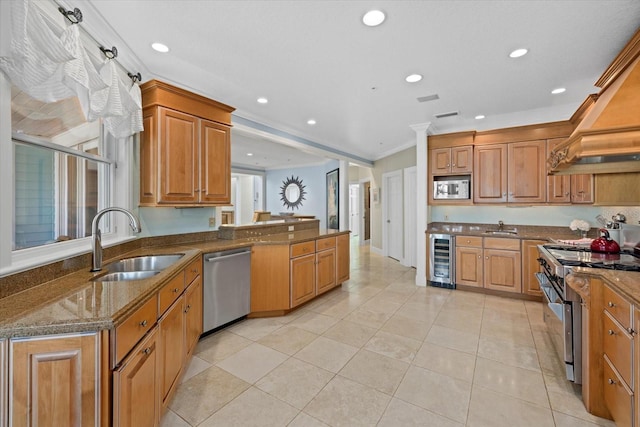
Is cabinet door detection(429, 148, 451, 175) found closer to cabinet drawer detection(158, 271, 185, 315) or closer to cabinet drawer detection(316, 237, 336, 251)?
cabinet drawer detection(316, 237, 336, 251)

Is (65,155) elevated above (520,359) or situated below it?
above

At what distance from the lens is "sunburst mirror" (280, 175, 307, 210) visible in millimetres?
8789

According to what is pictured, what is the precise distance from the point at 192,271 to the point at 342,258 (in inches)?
95.0

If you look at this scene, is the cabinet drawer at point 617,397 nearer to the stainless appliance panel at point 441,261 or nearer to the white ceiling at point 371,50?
the white ceiling at point 371,50

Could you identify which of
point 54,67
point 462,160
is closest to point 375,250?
point 462,160

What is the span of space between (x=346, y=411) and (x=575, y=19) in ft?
Result: 10.1

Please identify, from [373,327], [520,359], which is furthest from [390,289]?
[520,359]

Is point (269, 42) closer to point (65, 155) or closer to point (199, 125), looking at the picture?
point (199, 125)

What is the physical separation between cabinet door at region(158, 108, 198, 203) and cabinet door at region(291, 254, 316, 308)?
1367 millimetres

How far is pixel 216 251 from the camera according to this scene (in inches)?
108

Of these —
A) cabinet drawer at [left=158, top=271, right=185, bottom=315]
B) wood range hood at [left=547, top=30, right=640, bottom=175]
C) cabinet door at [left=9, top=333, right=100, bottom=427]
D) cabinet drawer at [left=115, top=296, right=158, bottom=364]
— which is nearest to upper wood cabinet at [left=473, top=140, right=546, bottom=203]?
wood range hood at [left=547, top=30, right=640, bottom=175]

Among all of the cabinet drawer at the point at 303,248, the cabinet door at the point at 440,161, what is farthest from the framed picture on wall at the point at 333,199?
the cabinet drawer at the point at 303,248

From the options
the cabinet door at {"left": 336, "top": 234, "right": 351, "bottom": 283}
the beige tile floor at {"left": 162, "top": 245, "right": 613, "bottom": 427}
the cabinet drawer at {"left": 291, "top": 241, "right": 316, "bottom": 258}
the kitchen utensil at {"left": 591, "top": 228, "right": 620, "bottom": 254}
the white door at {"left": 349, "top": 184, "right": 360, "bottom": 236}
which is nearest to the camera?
the beige tile floor at {"left": 162, "top": 245, "right": 613, "bottom": 427}

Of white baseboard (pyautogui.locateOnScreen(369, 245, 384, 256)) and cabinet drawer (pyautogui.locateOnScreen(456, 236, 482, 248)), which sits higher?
cabinet drawer (pyautogui.locateOnScreen(456, 236, 482, 248))
